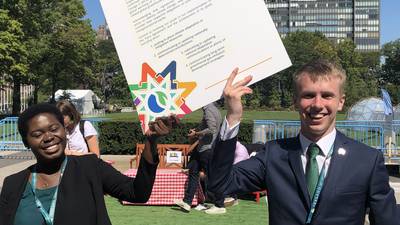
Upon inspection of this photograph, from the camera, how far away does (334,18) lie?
552ft

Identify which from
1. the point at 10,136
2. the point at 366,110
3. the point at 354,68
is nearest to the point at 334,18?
the point at 354,68

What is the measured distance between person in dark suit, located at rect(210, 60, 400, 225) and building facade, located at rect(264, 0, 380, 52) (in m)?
165

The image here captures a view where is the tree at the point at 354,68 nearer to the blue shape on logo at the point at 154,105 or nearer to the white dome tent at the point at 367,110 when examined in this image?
the white dome tent at the point at 367,110

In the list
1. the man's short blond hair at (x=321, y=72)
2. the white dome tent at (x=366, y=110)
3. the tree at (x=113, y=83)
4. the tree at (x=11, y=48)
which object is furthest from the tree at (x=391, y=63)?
the man's short blond hair at (x=321, y=72)

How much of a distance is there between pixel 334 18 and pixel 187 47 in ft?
574

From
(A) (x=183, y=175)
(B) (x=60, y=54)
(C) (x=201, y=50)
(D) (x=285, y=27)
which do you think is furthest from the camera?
(D) (x=285, y=27)

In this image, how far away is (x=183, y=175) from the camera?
8.70 meters

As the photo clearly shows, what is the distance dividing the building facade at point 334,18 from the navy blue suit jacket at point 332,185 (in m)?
165

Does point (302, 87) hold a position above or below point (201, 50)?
below

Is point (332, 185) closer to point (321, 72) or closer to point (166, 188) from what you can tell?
point (321, 72)

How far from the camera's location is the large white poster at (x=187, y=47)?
7.42 ft

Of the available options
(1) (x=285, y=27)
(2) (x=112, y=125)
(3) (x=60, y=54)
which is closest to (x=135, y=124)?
(2) (x=112, y=125)

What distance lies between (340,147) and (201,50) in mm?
759

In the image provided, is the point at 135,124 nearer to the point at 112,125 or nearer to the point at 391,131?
the point at 112,125
